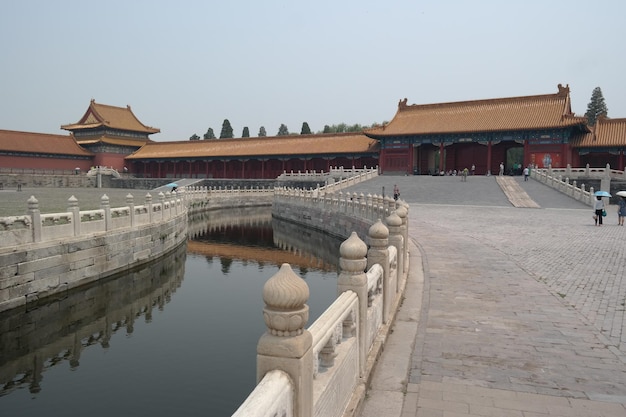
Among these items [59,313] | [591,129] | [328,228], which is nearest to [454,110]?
[591,129]

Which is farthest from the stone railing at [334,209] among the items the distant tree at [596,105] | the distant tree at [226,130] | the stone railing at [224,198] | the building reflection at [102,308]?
the distant tree at [596,105]

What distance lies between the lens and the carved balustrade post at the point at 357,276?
185 inches

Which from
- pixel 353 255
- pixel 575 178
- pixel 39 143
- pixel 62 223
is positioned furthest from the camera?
pixel 39 143

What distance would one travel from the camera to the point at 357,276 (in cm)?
481

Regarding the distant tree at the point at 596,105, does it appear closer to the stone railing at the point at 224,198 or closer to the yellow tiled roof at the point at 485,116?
the yellow tiled roof at the point at 485,116

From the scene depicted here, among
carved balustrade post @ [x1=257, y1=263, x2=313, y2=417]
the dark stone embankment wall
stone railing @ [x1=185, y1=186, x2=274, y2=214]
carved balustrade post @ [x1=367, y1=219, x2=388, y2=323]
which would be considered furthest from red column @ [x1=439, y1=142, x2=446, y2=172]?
carved balustrade post @ [x1=257, y1=263, x2=313, y2=417]

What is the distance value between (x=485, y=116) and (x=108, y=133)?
45402 mm

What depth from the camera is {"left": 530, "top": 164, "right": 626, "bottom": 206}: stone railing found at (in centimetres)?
2858

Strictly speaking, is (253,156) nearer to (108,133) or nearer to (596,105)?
(108,133)

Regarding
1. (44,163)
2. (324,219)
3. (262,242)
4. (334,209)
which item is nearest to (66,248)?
(262,242)

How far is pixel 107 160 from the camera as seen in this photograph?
59094mm

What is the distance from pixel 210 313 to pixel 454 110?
130ft

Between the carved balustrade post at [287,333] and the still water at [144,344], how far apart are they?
4.33 m

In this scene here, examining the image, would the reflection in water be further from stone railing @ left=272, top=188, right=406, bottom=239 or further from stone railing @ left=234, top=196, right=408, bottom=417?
stone railing @ left=272, top=188, right=406, bottom=239
